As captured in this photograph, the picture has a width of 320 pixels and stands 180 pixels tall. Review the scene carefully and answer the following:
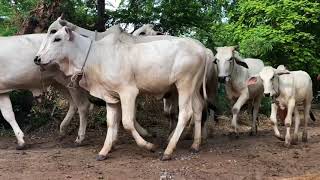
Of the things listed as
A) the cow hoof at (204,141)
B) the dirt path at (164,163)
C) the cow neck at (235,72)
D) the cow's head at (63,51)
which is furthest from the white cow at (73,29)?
the cow neck at (235,72)

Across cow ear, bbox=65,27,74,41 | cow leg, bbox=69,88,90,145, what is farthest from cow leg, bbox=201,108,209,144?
cow ear, bbox=65,27,74,41

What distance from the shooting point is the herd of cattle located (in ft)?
25.7

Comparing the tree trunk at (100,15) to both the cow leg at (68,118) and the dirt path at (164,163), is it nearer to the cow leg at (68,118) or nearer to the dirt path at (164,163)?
the cow leg at (68,118)

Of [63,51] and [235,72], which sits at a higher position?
[63,51]

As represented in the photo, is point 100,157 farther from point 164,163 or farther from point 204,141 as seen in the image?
point 204,141

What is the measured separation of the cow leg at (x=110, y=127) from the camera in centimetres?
791

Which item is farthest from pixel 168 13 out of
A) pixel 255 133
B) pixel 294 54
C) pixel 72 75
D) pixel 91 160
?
pixel 294 54

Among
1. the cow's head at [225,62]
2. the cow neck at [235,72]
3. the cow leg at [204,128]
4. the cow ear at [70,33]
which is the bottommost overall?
the cow leg at [204,128]

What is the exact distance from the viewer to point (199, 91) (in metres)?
8.63

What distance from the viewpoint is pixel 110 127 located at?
26.3 ft

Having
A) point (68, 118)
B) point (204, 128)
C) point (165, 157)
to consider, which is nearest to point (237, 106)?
point (204, 128)

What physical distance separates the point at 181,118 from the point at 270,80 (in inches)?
76.9

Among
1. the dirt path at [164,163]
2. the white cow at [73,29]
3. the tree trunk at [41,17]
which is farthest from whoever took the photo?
the tree trunk at [41,17]

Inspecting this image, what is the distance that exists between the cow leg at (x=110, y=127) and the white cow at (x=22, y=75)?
109cm
